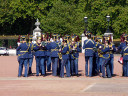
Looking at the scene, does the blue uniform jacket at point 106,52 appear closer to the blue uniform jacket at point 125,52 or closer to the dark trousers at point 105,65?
the dark trousers at point 105,65

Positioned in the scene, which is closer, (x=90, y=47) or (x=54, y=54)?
(x=90, y=47)

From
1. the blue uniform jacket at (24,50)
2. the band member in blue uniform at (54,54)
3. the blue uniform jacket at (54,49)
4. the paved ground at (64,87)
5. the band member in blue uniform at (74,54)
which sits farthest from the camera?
the blue uniform jacket at (54,49)

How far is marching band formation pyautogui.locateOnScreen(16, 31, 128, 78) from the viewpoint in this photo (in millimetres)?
20125

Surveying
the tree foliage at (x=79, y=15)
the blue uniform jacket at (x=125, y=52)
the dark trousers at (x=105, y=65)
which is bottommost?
the dark trousers at (x=105, y=65)

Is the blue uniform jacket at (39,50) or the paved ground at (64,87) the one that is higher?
the blue uniform jacket at (39,50)

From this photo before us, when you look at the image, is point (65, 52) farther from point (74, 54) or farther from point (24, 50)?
point (24, 50)

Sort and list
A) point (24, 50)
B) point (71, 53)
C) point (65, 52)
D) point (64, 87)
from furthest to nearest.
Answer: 1. point (71, 53)
2. point (24, 50)
3. point (65, 52)
4. point (64, 87)

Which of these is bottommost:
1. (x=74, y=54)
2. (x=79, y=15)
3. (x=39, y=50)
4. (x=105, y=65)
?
(x=105, y=65)

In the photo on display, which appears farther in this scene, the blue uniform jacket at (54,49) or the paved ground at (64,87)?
the blue uniform jacket at (54,49)

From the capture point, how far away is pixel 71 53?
2091 centimetres

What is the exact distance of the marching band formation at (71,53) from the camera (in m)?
20.1

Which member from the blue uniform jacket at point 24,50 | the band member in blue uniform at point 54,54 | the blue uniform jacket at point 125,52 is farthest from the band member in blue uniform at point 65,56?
the blue uniform jacket at point 125,52

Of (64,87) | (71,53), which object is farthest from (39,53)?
(64,87)

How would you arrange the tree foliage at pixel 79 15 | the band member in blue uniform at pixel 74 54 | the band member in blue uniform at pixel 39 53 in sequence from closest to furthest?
1. the band member in blue uniform at pixel 74 54
2. the band member in blue uniform at pixel 39 53
3. the tree foliage at pixel 79 15
